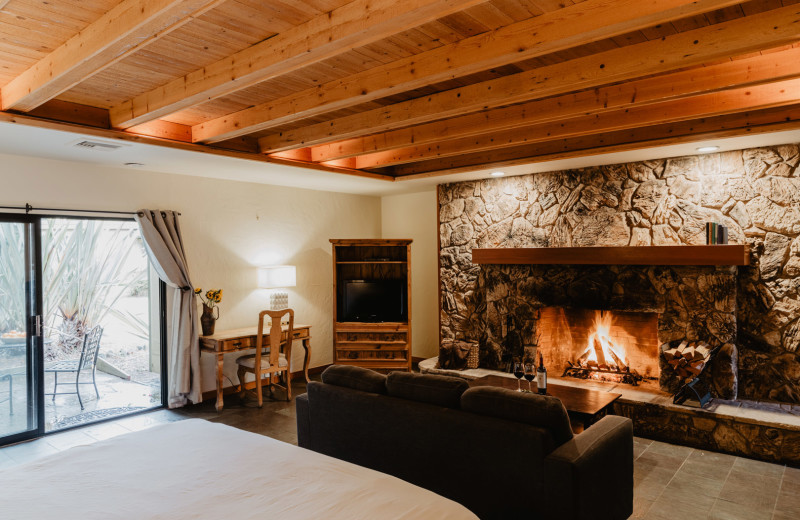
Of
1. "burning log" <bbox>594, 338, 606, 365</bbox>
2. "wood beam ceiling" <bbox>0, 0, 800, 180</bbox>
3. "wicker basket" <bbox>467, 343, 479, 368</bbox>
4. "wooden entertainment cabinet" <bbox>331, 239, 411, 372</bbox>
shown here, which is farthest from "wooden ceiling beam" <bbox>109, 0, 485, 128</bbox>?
"burning log" <bbox>594, 338, 606, 365</bbox>

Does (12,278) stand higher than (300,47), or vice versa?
(300,47)

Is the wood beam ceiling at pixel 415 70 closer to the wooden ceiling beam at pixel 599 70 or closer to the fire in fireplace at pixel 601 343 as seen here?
the wooden ceiling beam at pixel 599 70

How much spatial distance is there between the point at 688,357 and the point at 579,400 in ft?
4.35

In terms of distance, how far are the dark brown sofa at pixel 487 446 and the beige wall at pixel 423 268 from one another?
3.85 meters

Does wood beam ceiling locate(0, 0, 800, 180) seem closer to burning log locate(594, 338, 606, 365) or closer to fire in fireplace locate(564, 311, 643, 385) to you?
fire in fireplace locate(564, 311, 643, 385)

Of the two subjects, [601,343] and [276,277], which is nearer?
[601,343]

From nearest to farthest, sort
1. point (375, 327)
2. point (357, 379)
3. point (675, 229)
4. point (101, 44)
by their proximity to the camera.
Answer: point (101, 44) < point (357, 379) < point (675, 229) < point (375, 327)

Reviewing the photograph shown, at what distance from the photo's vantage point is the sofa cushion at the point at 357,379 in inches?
121

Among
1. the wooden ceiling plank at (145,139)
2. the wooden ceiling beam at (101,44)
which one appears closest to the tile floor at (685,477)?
the wooden ceiling plank at (145,139)

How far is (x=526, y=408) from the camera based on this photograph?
2.49m

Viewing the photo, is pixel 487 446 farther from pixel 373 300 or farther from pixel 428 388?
pixel 373 300

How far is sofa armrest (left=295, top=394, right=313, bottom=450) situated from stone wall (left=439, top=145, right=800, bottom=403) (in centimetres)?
287

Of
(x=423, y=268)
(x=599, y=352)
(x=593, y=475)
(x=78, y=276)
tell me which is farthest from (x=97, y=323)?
(x=599, y=352)

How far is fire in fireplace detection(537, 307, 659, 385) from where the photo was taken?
5113 mm
